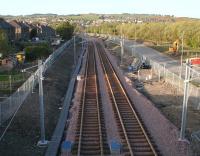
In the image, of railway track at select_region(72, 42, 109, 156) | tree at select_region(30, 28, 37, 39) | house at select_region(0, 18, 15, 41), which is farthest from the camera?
tree at select_region(30, 28, 37, 39)

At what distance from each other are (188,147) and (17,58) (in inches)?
1784

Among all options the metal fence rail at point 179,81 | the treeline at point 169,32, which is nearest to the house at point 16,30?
the treeline at point 169,32

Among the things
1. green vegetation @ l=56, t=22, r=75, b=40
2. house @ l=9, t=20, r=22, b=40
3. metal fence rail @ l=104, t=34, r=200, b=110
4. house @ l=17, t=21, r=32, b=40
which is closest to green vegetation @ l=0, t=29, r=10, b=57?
metal fence rail @ l=104, t=34, r=200, b=110

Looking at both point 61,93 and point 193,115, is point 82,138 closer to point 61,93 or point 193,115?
point 193,115

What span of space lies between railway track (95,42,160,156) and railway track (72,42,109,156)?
3.48 feet

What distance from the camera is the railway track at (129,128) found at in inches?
835

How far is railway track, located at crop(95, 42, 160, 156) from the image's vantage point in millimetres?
21209

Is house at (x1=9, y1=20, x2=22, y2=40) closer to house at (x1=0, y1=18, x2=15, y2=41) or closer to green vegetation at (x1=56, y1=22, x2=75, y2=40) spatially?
house at (x1=0, y1=18, x2=15, y2=41)

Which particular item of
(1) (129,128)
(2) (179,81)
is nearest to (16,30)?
(2) (179,81)

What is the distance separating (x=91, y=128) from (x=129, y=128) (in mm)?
2266

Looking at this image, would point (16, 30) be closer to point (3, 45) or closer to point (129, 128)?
point (3, 45)

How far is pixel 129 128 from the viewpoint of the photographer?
25984 millimetres

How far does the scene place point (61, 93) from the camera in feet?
131

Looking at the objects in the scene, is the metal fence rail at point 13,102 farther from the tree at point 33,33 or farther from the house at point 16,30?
the tree at point 33,33
